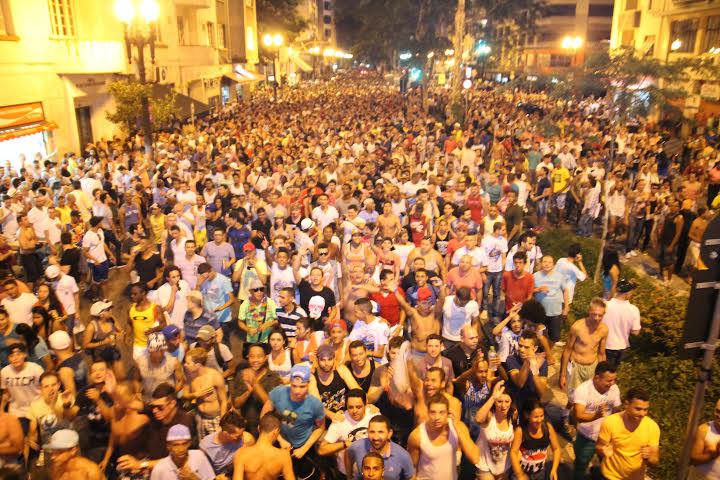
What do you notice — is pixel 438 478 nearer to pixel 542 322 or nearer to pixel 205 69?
pixel 542 322

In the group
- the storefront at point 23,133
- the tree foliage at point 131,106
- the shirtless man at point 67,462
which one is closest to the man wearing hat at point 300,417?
the shirtless man at point 67,462

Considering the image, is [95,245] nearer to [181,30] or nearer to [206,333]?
[206,333]

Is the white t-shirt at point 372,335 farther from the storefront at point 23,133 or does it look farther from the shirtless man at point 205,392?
the storefront at point 23,133

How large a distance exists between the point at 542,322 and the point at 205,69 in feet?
99.8

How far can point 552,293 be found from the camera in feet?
24.6

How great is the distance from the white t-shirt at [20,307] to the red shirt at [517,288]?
5759 mm

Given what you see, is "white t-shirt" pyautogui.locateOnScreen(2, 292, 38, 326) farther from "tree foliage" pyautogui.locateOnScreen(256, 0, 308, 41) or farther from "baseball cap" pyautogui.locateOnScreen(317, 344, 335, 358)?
"tree foliage" pyautogui.locateOnScreen(256, 0, 308, 41)

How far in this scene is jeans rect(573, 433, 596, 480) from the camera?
528 centimetres

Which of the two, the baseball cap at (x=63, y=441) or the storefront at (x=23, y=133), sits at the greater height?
the storefront at (x=23, y=133)

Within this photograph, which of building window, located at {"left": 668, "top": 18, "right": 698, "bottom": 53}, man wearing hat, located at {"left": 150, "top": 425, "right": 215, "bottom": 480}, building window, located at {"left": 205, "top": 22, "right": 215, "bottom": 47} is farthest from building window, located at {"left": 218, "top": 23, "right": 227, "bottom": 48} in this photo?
man wearing hat, located at {"left": 150, "top": 425, "right": 215, "bottom": 480}

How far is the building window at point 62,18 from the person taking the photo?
18.6 meters

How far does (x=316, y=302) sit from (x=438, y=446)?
10.2ft

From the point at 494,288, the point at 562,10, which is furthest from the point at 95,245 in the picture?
the point at 562,10

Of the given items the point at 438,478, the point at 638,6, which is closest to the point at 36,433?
the point at 438,478
